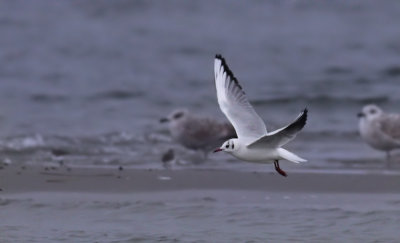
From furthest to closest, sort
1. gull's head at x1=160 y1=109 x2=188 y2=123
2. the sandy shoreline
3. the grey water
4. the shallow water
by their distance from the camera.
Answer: gull's head at x1=160 y1=109 x2=188 y2=123, the sandy shoreline, the grey water, the shallow water

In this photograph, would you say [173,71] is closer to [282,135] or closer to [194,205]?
[194,205]

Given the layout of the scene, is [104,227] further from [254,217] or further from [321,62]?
[321,62]

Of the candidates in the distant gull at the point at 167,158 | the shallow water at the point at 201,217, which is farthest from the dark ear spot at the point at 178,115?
the shallow water at the point at 201,217

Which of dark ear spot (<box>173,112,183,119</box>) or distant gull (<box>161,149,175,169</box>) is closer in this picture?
distant gull (<box>161,149,175,169</box>)

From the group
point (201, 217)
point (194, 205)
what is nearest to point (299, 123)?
point (201, 217)

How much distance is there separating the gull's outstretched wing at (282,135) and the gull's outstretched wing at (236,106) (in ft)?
1.04

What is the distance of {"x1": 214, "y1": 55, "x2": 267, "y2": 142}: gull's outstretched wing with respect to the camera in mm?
8984

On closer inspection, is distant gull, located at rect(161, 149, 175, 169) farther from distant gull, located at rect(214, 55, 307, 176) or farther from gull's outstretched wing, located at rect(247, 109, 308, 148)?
gull's outstretched wing, located at rect(247, 109, 308, 148)

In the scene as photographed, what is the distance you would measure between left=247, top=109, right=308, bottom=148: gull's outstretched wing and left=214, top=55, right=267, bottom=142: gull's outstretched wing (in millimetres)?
318

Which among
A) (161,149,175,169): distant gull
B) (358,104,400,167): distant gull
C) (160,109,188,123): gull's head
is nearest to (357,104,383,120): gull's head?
(358,104,400,167): distant gull

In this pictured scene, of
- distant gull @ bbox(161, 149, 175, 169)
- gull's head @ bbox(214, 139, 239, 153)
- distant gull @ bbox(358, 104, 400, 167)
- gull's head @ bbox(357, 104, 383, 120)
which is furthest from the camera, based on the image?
gull's head @ bbox(357, 104, 383, 120)

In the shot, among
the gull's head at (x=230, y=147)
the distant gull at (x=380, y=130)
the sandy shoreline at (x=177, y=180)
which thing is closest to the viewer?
the gull's head at (x=230, y=147)

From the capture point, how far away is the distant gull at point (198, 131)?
13172 millimetres

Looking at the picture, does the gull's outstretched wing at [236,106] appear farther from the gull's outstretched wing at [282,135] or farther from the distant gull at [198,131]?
the distant gull at [198,131]
